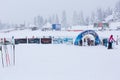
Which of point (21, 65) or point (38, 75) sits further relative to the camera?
point (21, 65)

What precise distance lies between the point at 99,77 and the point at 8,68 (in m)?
5.85

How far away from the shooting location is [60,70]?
511 inches

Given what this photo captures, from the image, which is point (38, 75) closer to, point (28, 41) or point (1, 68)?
point (1, 68)

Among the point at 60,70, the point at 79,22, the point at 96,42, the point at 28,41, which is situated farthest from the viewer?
the point at 79,22

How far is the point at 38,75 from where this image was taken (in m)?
12.1

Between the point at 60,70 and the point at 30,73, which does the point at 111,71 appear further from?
the point at 30,73

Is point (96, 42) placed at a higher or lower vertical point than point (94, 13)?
lower

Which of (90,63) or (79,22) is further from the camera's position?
(79,22)

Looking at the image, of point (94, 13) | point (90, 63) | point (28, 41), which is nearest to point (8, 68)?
point (90, 63)

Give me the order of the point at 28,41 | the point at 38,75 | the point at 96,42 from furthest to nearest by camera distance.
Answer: the point at 28,41 → the point at 96,42 → the point at 38,75

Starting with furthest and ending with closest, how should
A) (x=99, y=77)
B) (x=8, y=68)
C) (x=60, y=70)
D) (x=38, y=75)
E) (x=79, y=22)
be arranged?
(x=79, y=22) < (x=8, y=68) < (x=60, y=70) < (x=38, y=75) < (x=99, y=77)

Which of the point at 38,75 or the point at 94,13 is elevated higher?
the point at 94,13

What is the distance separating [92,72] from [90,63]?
2510 millimetres

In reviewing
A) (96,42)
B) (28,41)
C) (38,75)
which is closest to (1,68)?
(38,75)
